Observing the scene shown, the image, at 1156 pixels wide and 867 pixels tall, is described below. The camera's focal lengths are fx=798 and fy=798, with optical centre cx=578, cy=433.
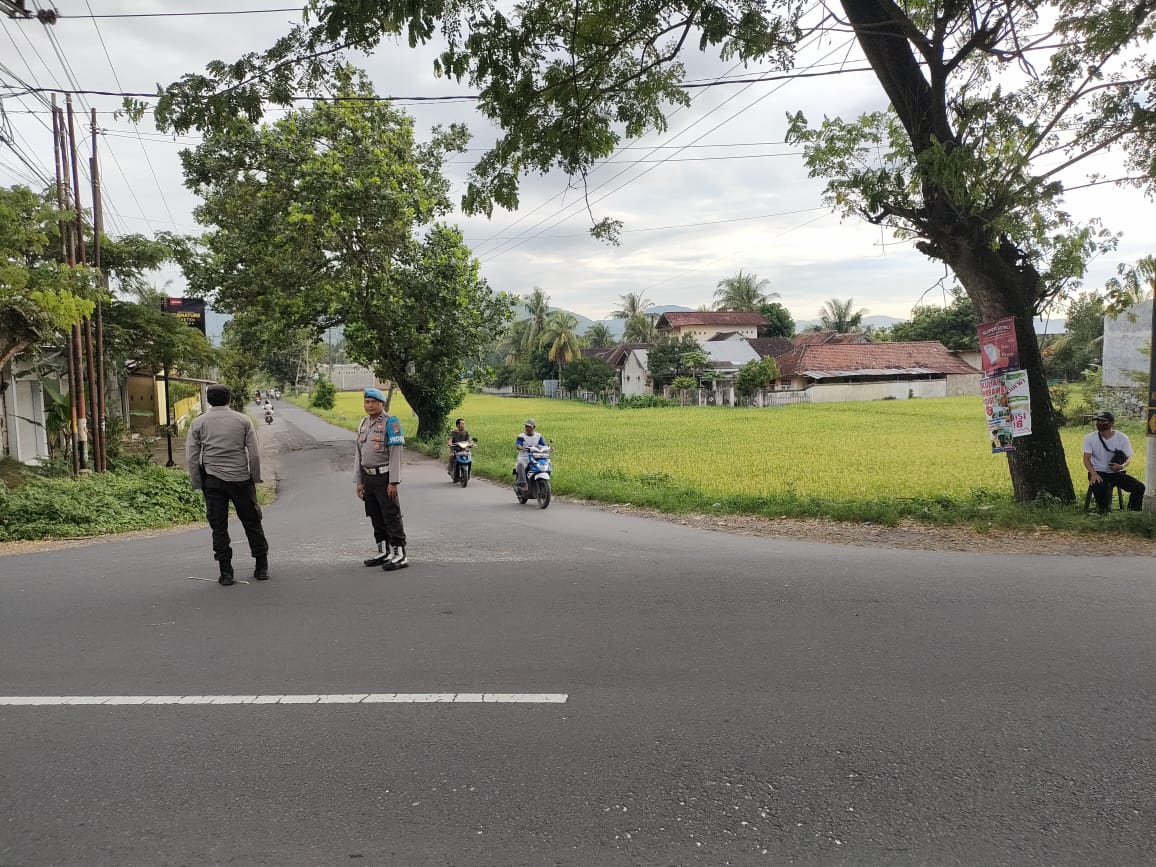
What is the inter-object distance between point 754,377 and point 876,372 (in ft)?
35.8

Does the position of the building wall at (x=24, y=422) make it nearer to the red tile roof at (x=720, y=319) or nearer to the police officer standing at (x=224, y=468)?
the police officer standing at (x=224, y=468)

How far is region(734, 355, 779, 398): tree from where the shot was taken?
56.3m

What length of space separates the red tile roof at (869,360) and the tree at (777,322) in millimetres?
26406

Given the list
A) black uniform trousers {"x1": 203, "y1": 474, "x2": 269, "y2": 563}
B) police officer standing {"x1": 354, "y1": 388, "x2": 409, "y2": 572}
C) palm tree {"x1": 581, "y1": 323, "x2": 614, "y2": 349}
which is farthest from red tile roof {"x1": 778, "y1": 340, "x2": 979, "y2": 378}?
black uniform trousers {"x1": 203, "y1": 474, "x2": 269, "y2": 563}

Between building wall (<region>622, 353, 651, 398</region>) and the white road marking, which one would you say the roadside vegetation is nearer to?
the white road marking

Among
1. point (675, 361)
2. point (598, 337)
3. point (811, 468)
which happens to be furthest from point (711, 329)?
point (811, 468)

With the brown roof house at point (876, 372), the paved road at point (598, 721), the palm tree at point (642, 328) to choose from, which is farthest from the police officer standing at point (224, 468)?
the palm tree at point (642, 328)

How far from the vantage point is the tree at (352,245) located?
24.5 m

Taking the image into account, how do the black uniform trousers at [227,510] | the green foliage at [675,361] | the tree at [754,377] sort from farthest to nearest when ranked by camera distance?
1. the green foliage at [675,361]
2. the tree at [754,377]
3. the black uniform trousers at [227,510]

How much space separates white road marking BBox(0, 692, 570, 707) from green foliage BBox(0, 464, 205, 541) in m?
8.27

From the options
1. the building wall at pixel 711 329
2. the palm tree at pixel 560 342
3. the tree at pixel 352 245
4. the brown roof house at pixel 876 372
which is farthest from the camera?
the building wall at pixel 711 329

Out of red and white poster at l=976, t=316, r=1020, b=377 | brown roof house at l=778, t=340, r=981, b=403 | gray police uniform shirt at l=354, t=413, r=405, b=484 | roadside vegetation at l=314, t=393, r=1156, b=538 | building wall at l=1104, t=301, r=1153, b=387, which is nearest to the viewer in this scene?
gray police uniform shirt at l=354, t=413, r=405, b=484

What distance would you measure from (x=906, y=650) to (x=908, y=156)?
749 cm

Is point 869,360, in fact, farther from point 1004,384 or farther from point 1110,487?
point 1004,384
